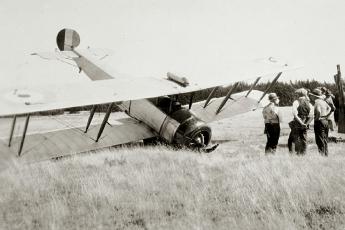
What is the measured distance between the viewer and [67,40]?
18156mm

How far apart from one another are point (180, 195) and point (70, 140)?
18.4ft

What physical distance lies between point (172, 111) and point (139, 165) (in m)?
2.52

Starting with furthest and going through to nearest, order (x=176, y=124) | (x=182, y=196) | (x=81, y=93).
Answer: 1. (x=176, y=124)
2. (x=81, y=93)
3. (x=182, y=196)

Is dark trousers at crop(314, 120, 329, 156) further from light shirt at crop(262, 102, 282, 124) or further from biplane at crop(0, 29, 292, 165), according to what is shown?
biplane at crop(0, 29, 292, 165)

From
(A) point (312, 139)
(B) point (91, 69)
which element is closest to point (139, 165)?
(A) point (312, 139)

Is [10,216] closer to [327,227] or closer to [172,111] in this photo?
[327,227]

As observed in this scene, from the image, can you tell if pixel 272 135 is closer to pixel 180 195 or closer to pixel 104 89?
pixel 104 89

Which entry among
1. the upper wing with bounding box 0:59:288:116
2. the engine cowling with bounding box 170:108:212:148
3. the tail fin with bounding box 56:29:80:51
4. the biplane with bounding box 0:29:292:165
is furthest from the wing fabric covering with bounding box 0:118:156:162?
the tail fin with bounding box 56:29:80:51

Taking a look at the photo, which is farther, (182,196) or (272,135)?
(272,135)

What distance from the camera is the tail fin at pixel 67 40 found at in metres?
18.2

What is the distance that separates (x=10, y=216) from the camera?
489 cm

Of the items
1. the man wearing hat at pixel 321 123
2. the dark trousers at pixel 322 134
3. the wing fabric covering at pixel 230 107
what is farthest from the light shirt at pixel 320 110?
the wing fabric covering at pixel 230 107

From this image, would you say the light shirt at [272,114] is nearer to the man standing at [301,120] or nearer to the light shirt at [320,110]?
the man standing at [301,120]

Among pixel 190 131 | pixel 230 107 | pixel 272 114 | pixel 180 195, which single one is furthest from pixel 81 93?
pixel 230 107
